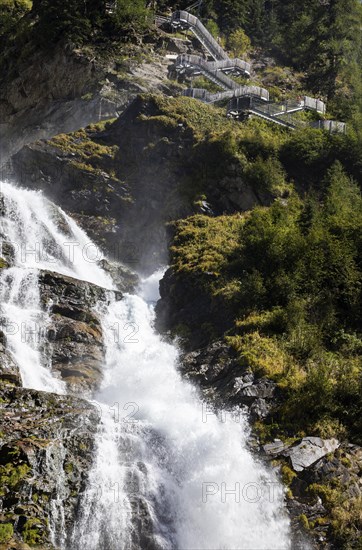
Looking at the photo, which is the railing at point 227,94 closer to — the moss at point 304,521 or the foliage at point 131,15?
the foliage at point 131,15

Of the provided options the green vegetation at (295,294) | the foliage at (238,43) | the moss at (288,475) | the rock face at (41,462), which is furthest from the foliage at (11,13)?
the moss at (288,475)

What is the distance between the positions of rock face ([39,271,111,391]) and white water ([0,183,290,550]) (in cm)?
45

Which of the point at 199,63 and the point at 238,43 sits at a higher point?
the point at 238,43

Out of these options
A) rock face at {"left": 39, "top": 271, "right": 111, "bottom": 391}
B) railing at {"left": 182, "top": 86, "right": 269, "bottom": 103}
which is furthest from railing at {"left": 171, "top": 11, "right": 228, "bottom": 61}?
rock face at {"left": 39, "top": 271, "right": 111, "bottom": 391}

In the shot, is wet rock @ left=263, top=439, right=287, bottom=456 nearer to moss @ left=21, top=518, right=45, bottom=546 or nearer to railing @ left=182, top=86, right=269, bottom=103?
moss @ left=21, top=518, right=45, bottom=546

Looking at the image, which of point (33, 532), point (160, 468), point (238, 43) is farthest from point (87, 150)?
point (33, 532)

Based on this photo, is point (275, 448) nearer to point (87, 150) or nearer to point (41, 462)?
point (41, 462)

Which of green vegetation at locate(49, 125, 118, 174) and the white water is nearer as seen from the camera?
the white water

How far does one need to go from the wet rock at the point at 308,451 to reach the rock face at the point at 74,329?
8.65m

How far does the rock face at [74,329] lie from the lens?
25.7 m

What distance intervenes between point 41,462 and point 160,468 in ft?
12.0

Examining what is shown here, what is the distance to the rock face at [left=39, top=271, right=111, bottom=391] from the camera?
2568 centimetres

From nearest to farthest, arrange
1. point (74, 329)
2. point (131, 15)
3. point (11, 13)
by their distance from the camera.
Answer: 1. point (74, 329)
2. point (131, 15)
3. point (11, 13)

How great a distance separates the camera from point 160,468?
20172 millimetres
